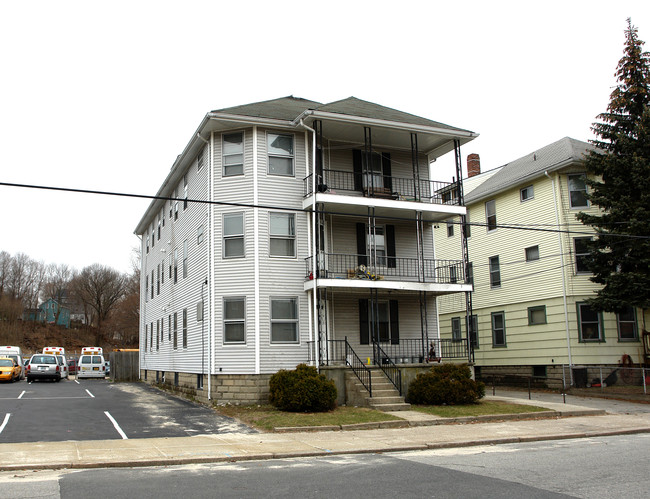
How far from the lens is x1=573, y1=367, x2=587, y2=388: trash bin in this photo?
24.4 m

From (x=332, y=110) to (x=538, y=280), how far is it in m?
13.0

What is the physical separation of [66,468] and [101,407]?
31.2 feet

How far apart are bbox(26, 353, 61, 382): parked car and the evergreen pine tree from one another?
29236 mm

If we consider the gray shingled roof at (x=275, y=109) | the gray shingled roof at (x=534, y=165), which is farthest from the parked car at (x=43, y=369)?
Answer: the gray shingled roof at (x=534, y=165)

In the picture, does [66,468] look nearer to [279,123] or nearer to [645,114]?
[279,123]

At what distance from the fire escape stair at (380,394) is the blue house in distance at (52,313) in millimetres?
78448

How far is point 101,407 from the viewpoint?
1928 cm

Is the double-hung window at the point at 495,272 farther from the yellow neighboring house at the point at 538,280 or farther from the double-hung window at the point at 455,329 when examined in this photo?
the double-hung window at the point at 455,329

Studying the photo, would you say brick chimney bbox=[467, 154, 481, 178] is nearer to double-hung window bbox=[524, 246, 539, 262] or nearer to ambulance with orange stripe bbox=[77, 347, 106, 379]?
double-hung window bbox=[524, 246, 539, 262]

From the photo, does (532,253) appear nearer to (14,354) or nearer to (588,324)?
(588,324)

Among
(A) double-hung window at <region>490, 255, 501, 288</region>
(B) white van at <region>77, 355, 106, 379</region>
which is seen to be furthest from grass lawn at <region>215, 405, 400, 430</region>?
(B) white van at <region>77, 355, 106, 379</region>

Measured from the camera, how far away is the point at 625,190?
2206 centimetres

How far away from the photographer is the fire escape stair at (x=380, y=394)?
17347 mm

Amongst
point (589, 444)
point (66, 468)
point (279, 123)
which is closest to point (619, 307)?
point (589, 444)
